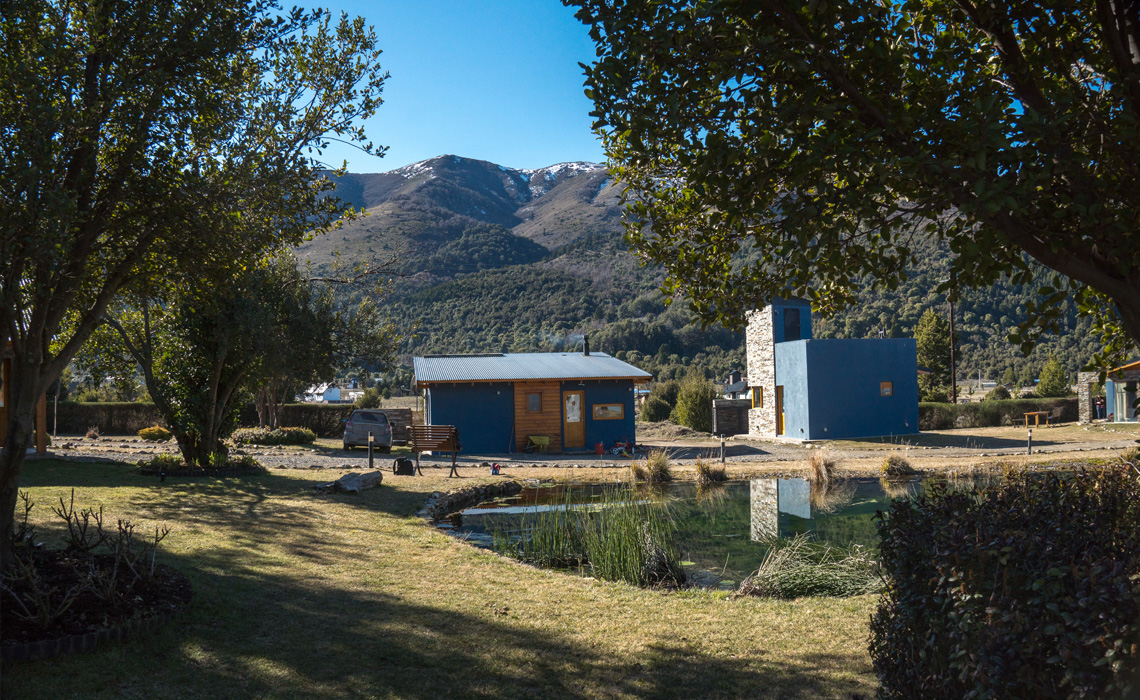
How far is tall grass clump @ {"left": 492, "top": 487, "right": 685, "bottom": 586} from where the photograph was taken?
6996mm

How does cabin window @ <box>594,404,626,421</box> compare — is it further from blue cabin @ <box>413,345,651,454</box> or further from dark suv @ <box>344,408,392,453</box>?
dark suv @ <box>344,408,392,453</box>

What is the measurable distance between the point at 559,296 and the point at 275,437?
44.7 metres

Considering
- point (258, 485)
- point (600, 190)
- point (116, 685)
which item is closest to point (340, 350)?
point (258, 485)

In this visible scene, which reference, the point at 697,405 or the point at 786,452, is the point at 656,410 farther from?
the point at 786,452

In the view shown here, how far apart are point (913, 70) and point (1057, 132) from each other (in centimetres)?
111

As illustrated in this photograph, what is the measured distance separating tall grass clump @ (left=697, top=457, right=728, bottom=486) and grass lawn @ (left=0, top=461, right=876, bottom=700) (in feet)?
26.0

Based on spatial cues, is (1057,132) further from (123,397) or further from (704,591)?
(123,397)

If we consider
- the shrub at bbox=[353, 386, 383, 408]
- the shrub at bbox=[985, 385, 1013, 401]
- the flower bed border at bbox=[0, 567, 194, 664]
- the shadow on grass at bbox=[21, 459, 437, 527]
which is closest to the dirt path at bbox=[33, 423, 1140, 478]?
the shadow on grass at bbox=[21, 459, 437, 527]

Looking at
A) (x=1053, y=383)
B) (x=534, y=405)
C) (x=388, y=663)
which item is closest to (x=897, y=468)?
(x=534, y=405)

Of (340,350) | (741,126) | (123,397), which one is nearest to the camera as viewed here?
(741,126)

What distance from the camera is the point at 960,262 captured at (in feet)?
12.0

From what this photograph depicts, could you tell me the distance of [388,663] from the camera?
411 centimetres

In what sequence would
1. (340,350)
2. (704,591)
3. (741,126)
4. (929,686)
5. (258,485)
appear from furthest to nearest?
(340,350)
(258,485)
(704,591)
(741,126)
(929,686)

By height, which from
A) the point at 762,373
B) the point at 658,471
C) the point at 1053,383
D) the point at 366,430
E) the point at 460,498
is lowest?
the point at 460,498
